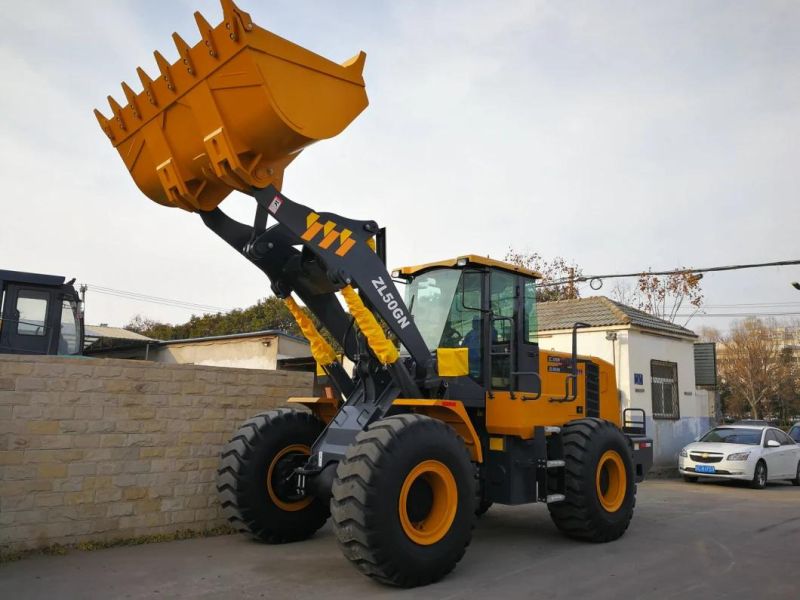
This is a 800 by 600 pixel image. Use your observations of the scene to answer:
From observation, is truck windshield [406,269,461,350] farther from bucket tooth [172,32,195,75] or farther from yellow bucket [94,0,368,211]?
bucket tooth [172,32,195,75]

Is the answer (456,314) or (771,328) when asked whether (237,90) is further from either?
(771,328)

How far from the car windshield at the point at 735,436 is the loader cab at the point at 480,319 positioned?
10.3m

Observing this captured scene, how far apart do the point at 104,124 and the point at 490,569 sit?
18.3 ft

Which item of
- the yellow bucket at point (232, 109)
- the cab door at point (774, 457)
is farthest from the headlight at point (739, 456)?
the yellow bucket at point (232, 109)

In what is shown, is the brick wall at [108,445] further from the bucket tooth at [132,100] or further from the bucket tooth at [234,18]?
the bucket tooth at [234,18]

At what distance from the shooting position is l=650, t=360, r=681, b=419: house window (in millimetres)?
18500

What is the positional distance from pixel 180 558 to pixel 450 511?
2.77 m

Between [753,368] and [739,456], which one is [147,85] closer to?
[739,456]

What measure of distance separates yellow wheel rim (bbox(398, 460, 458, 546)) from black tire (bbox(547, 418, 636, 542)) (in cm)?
202

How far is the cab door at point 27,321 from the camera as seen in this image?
11.7 meters

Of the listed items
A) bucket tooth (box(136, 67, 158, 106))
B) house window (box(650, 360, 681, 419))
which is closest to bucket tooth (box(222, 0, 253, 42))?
bucket tooth (box(136, 67, 158, 106))

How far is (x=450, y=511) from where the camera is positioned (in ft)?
19.4

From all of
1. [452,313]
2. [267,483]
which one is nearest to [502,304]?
[452,313]

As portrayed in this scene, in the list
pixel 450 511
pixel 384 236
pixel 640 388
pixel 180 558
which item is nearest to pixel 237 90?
pixel 384 236
